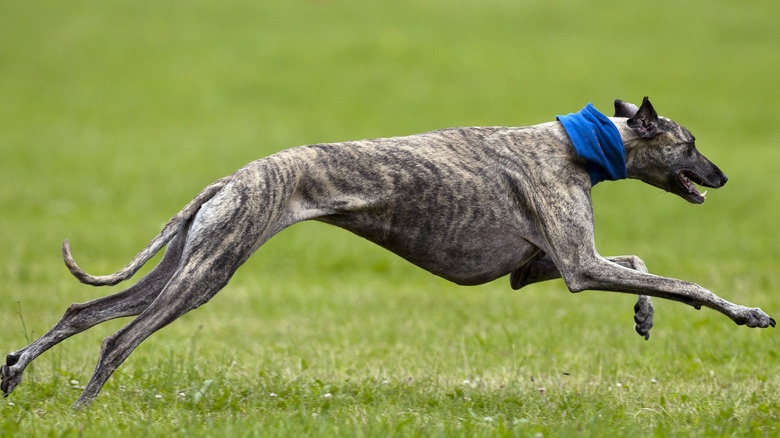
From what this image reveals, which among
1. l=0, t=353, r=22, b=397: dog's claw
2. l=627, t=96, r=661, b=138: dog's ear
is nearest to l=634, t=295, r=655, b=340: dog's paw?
l=627, t=96, r=661, b=138: dog's ear

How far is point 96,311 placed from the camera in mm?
5355

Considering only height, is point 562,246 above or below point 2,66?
below

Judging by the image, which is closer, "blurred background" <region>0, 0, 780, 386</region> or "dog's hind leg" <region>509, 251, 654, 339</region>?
"dog's hind leg" <region>509, 251, 654, 339</region>

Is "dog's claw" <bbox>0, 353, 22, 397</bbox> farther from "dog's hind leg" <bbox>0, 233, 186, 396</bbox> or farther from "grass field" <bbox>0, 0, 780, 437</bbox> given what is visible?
"grass field" <bbox>0, 0, 780, 437</bbox>

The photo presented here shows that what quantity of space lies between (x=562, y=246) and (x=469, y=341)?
2.43 m

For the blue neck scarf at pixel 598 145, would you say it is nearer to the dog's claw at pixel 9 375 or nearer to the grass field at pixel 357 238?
the grass field at pixel 357 238

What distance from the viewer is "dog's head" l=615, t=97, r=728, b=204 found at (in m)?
5.56

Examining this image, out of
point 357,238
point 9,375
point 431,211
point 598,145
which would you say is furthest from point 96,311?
point 357,238

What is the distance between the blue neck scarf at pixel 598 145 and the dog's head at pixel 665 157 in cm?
14

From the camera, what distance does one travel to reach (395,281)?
11.2 metres

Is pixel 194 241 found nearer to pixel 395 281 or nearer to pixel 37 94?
pixel 395 281

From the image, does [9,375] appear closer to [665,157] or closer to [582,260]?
[582,260]

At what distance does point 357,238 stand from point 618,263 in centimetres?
735

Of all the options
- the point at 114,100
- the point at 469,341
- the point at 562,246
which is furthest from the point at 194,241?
the point at 114,100
